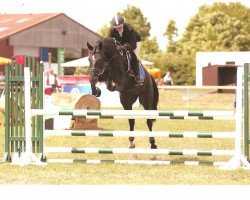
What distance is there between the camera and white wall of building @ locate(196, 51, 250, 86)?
48406mm

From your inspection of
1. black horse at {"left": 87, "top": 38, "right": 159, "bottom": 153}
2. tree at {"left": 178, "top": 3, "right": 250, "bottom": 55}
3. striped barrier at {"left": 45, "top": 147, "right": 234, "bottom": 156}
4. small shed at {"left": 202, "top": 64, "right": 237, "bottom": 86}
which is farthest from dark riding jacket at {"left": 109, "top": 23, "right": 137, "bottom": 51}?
tree at {"left": 178, "top": 3, "right": 250, "bottom": 55}

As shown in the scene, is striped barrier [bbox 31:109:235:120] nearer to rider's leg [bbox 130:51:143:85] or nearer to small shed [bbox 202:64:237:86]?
rider's leg [bbox 130:51:143:85]

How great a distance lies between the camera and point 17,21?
68.2 meters

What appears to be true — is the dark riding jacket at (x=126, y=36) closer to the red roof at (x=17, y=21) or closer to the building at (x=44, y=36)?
the building at (x=44, y=36)

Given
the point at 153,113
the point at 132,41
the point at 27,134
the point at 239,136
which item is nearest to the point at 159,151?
the point at 153,113

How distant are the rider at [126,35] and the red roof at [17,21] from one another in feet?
165

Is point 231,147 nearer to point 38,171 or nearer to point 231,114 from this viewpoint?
point 231,114

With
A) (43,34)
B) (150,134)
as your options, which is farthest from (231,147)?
(43,34)

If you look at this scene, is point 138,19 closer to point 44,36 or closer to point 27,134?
point 44,36

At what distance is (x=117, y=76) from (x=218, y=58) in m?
39.5

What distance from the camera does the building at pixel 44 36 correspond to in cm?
6281

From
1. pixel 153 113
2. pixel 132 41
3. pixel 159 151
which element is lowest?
pixel 159 151

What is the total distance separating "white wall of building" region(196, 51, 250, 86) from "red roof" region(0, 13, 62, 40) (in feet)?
58.7
